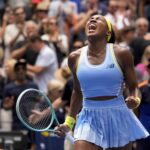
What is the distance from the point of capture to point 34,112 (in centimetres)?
820

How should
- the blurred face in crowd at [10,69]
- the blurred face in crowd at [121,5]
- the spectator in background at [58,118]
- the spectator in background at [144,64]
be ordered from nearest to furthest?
1. the spectator in background at [58,118]
2. the spectator in background at [144,64]
3. the blurred face in crowd at [10,69]
4. the blurred face in crowd at [121,5]

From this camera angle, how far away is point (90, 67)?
292 inches

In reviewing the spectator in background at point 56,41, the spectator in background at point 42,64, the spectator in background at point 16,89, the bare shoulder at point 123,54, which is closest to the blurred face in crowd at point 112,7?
the spectator in background at point 56,41

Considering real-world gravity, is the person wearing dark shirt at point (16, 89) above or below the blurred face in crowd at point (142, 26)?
below

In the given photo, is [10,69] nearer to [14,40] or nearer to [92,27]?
[14,40]

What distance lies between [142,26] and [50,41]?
66.5 inches

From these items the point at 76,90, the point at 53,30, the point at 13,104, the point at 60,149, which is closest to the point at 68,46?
the point at 53,30

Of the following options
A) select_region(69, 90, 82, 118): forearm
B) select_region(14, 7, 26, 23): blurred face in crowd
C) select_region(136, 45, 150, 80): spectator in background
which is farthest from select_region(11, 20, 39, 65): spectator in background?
select_region(69, 90, 82, 118): forearm

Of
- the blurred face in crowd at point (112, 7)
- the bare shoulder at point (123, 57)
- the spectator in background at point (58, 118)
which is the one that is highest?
the bare shoulder at point (123, 57)

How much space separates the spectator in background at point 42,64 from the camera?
508 inches

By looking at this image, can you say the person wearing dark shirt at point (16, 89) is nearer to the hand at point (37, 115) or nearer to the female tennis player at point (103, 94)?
the hand at point (37, 115)

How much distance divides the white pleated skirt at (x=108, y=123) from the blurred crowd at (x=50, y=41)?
104 inches

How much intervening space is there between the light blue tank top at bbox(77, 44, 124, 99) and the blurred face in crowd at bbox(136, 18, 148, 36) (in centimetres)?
632

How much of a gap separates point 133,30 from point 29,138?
314 centimetres
